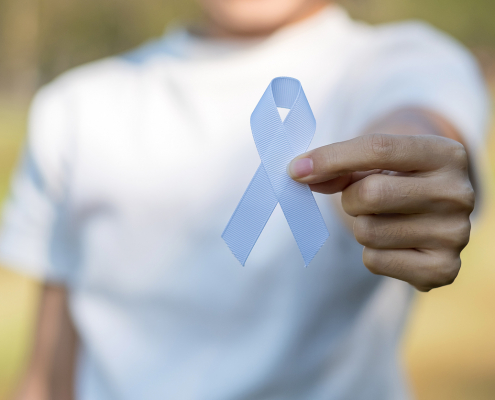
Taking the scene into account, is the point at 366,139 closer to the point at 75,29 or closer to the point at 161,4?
the point at 161,4

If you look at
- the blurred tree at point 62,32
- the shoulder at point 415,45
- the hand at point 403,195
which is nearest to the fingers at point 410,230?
the hand at point 403,195

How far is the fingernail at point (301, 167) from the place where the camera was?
49cm

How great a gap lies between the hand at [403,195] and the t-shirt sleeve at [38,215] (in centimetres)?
70

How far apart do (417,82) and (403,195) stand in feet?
1.12

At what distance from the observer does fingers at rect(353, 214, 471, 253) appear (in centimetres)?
52

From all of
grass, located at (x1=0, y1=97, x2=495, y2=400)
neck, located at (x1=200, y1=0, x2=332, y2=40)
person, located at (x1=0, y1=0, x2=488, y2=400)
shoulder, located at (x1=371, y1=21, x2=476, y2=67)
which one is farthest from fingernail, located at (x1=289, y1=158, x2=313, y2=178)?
grass, located at (x1=0, y1=97, x2=495, y2=400)

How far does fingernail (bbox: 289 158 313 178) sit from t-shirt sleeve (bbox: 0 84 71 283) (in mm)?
675

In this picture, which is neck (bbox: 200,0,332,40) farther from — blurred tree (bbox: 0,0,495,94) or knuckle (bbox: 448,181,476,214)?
blurred tree (bbox: 0,0,495,94)

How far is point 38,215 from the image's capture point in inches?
41.9

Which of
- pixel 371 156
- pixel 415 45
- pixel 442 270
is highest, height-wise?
pixel 415 45

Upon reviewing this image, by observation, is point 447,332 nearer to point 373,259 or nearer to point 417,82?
point 417,82

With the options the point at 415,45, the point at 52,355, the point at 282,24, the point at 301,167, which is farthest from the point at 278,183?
the point at 52,355

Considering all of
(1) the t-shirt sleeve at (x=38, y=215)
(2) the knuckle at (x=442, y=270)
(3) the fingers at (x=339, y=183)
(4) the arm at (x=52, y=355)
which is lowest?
(4) the arm at (x=52, y=355)

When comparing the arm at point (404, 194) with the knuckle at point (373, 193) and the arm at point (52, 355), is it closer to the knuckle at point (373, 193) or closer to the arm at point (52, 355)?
the knuckle at point (373, 193)
